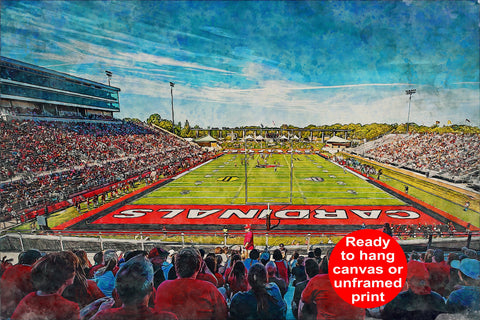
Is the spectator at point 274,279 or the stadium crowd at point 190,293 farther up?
the stadium crowd at point 190,293

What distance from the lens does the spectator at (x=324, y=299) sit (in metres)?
2.39

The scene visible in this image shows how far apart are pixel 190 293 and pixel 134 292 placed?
0.51 metres

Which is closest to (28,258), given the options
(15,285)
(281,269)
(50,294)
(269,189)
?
(15,285)

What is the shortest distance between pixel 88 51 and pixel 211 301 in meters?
5.74

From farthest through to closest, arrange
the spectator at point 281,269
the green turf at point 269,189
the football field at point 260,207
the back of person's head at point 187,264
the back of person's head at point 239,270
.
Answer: the green turf at point 269,189 → the football field at point 260,207 → the spectator at point 281,269 → the back of person's head at point 239,270 → the back of person's head at point 187,264

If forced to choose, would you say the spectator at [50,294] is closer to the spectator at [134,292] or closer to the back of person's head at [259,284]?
the spectator at [134,292]

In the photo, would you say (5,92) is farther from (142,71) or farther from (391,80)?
(391,80)

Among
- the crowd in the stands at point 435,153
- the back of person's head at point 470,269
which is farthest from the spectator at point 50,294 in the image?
the crowd in the stands at point 435,153

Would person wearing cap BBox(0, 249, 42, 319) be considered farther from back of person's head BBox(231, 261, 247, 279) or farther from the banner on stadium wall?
the banner on stadium wall

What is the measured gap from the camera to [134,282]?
1.68 metres

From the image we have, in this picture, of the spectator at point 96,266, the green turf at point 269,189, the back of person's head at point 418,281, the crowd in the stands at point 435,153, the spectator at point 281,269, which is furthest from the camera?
the green turf at point 269,189

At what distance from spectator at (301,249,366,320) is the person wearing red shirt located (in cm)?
97

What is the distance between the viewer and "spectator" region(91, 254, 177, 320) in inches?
66.3

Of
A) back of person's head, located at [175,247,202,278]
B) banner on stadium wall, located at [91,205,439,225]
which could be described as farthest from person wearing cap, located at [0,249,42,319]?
banner on stadium wall, located at [91,205,439,225]
